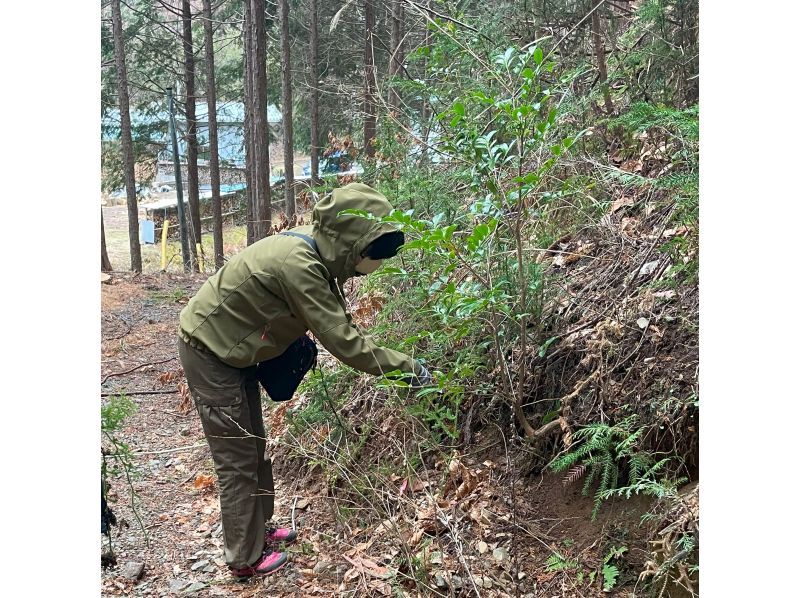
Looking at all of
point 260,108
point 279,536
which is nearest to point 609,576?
point 279,536

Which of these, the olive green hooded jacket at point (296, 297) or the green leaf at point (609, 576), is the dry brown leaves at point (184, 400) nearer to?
the olive green hooded jacket at point (296, 297)

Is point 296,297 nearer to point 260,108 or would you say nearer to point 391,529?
point 391,529

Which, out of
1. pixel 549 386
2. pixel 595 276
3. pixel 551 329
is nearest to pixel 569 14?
pixel 595 276

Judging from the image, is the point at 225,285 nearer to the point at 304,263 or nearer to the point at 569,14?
the point at 304,263

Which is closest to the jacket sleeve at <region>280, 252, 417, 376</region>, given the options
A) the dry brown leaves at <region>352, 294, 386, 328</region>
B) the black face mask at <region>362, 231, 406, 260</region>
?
the black face mask at <region>362, 231, 406, 260</region>

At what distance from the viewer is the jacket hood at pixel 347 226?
349 centimetres

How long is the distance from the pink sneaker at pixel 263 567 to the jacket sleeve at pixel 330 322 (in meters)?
1.36

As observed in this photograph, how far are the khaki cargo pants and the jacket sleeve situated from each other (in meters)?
0.70

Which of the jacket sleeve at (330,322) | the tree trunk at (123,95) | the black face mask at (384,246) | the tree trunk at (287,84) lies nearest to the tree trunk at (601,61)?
the black face mask at (384,246)

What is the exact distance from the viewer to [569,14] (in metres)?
5.75

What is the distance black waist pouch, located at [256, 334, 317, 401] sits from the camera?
13.6 ft

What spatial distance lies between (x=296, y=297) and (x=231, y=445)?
1.02m

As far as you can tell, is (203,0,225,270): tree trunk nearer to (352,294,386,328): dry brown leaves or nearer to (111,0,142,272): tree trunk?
(111,0,142,272): tree trunk

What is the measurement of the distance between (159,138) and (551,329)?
21.0 metres
